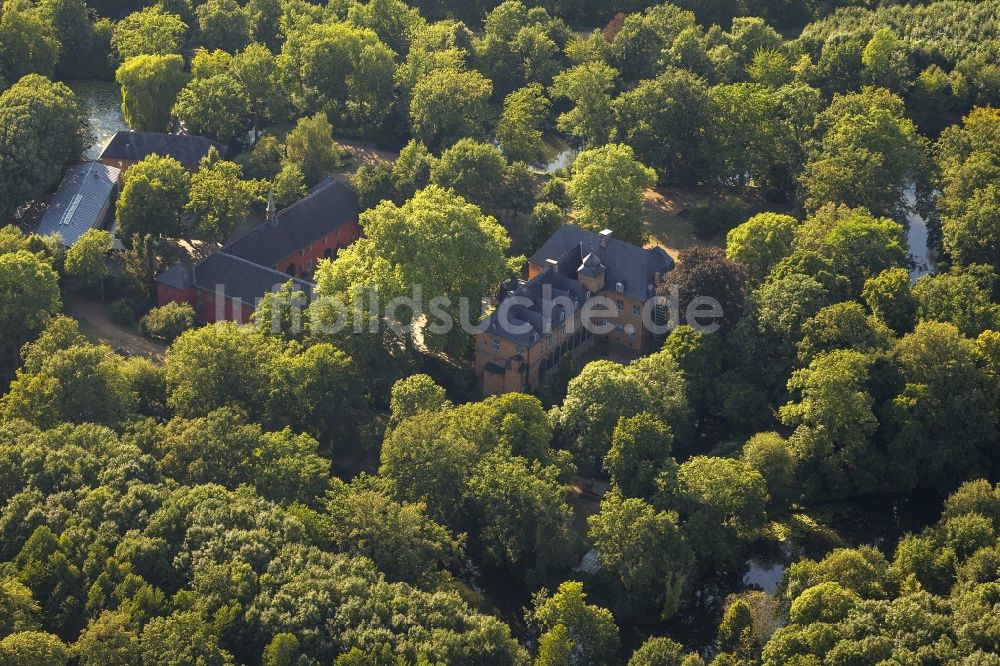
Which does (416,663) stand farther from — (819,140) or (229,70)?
(229,70)

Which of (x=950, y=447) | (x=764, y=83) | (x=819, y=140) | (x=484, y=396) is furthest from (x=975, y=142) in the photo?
(x=484, y=396)

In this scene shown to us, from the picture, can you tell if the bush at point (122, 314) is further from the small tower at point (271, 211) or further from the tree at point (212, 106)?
the tree at point (212, 106)

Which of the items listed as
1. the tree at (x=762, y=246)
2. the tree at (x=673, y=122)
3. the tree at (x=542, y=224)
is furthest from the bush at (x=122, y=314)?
the tree at (x=673, y=122)

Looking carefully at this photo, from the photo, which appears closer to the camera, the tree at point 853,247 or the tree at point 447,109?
the tree at point 853,247

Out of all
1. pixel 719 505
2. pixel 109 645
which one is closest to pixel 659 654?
pixel 719 505

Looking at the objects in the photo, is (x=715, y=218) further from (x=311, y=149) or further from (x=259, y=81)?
(x=259, y=81)
